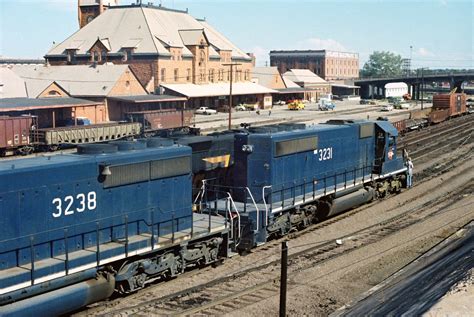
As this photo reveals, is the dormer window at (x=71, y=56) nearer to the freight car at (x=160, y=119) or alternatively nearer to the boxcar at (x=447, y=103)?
the freight car at (x=160, y=119)

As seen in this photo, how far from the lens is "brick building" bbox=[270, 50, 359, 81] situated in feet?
Answer: 486

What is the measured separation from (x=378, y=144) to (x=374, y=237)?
7.35 meters

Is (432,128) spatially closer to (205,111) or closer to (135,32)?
(205,111)

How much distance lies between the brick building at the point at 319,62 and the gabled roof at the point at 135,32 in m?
63.6

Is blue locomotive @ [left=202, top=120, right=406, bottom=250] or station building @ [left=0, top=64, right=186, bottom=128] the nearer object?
blue locomotive @ [left=202, top=120, right=406, bottom=250]

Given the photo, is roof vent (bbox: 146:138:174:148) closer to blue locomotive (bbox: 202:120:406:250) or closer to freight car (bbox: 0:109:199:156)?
blue locomotive (bbox: 202:120:406:250)

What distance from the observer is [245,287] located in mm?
15555

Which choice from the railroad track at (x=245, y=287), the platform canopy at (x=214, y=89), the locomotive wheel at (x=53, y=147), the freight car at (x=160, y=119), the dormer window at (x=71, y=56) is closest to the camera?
the railroad track at (x=245, y=287)

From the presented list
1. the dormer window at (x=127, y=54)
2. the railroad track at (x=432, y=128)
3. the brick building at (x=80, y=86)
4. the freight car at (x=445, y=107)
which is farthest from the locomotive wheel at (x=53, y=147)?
the freight car at (x=445, y=107)

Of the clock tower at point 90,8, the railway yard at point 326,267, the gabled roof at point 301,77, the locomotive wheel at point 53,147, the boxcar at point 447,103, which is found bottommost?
→ the railway yard at point 326,267

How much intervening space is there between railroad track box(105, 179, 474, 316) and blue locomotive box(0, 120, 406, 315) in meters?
0.91

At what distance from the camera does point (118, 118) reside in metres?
64.9

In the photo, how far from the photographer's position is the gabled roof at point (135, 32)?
80.2 metres

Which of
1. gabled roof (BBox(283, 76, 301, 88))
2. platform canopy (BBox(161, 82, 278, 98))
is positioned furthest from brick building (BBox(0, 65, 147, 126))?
gabled roof (BBox(283, 76, 301, 88))
